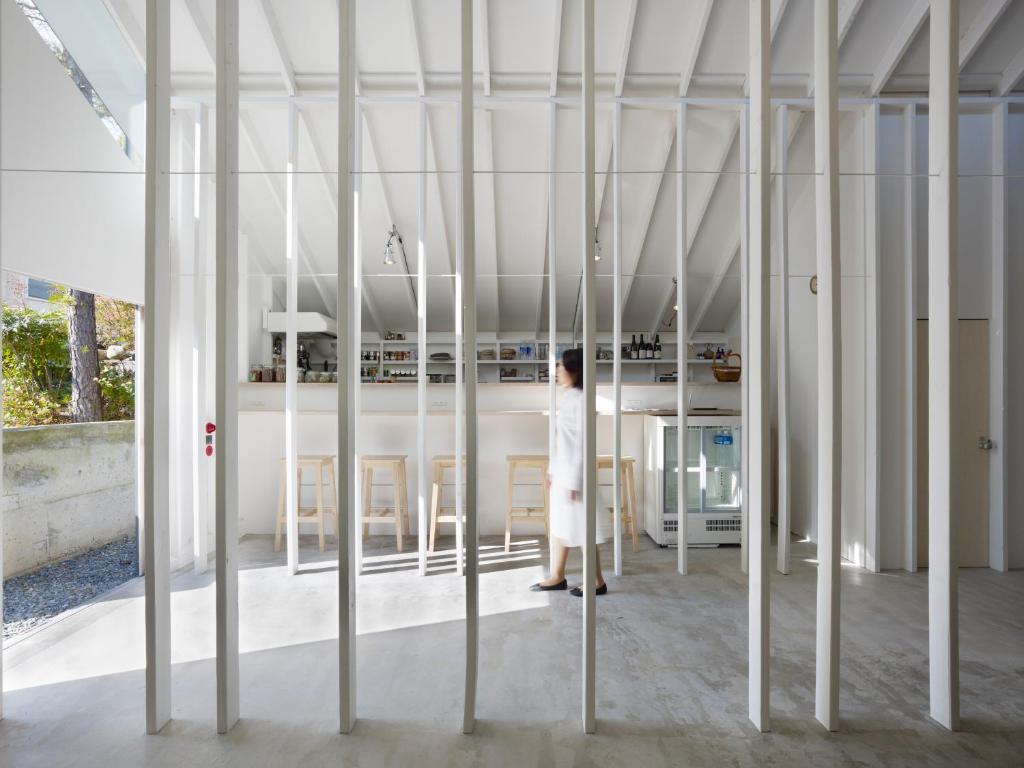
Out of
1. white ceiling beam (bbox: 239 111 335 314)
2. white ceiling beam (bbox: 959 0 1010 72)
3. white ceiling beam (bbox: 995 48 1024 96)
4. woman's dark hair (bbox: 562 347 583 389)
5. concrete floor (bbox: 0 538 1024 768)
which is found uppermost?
white ceiling beam (bbox: 959 0 1010 72)

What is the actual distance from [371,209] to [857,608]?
226 inches

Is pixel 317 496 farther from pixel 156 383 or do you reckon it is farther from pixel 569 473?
pixel 156 383

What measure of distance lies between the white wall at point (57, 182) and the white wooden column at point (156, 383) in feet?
1.75

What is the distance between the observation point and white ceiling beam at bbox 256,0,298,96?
3.93m

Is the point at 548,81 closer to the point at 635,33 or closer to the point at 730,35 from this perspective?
the point at 635,33

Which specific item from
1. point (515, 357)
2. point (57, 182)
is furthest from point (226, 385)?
point (515, 357)

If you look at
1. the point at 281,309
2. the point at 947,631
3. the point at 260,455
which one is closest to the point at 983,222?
the point at 947,631

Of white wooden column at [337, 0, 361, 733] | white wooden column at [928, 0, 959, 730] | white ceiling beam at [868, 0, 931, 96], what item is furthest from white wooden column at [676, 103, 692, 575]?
white wooden column at [337, 0, 361, 733]

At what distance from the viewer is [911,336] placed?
4148mm

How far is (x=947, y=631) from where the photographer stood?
221 cm

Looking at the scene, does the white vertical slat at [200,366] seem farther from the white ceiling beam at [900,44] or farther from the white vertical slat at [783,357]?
the white ceiling beam at [900,44]

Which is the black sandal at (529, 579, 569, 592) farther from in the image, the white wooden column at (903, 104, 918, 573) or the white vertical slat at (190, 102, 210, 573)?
the white wooden column at (903, 104, 918, 573)

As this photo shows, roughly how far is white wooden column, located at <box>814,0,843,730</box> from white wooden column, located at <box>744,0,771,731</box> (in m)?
0.21

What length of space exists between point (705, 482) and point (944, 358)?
9.03ft
